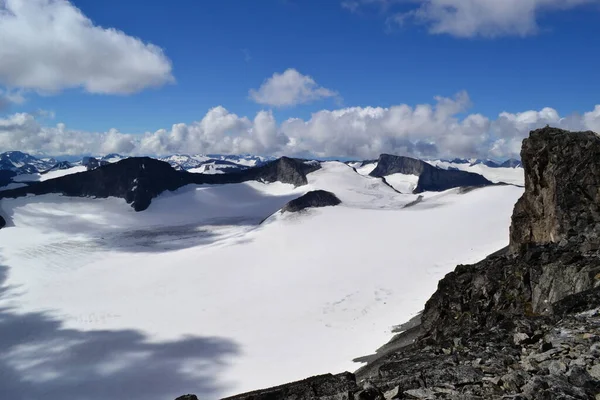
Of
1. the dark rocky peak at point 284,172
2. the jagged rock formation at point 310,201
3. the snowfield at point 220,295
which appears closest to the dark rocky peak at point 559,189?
the snowfield at point 220,295

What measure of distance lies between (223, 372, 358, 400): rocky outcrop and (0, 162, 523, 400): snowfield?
19085mm

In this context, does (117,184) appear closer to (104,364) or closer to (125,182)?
(125,182)

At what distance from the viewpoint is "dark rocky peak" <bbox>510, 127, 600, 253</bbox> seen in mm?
23297

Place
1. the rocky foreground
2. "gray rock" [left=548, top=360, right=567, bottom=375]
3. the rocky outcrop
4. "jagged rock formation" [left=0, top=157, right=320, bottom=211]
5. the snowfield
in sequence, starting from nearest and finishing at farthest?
"gray rock" [left=548, top=360, right=567, bottom=375] → the rocky foreground → the rocky outcrop → the snowfield → "jagged rock formation" [left=0, top=157, right=320, bottom=211]

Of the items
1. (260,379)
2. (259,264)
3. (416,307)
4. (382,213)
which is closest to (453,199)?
(382,213)

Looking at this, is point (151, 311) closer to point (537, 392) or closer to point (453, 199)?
point (537, 392)

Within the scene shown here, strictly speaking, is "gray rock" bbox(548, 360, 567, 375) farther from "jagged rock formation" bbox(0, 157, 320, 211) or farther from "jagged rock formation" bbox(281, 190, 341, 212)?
"jagged rock formation" bbox(0, 157, 320, 211)

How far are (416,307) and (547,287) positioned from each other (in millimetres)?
24455

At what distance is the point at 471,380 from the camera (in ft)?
28.4

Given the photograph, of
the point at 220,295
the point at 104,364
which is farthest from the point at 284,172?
the point at 104,364

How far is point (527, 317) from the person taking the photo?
495 inches

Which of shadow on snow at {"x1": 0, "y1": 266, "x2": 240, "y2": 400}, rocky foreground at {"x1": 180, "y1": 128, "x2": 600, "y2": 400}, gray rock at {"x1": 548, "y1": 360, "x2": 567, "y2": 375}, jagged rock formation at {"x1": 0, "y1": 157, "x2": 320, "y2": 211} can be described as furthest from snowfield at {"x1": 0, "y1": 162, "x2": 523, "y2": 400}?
jagged rock formation at {"x1": 0, "y1": 157, "x2": 320, "y2": 211}

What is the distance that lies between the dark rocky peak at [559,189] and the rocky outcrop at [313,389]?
14.8 metres

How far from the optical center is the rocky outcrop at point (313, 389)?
977 centimetres
